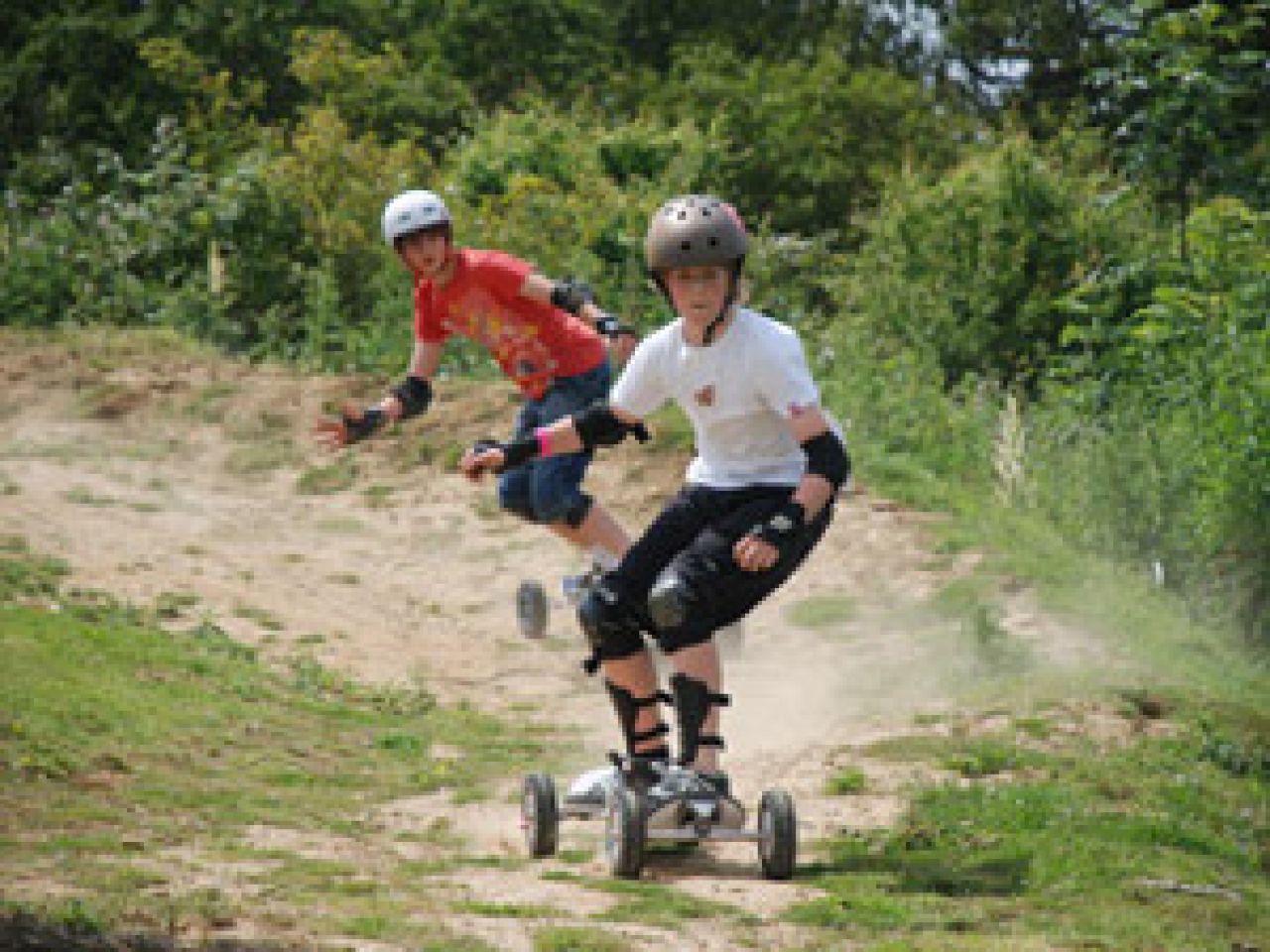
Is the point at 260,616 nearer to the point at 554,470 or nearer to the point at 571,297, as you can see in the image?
the point at 554,470

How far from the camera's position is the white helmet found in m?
9.38

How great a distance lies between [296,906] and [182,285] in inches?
596

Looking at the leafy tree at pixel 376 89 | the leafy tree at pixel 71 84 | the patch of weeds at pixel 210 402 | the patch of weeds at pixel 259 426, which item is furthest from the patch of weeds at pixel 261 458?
the leafy tree at pixel 71 84

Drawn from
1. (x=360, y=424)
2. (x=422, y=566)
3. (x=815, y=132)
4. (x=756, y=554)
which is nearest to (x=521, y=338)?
(x=360, y=424)

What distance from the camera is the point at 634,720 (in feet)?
22.9

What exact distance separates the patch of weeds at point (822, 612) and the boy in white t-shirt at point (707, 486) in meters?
5.30

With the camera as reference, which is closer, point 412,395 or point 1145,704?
point 1145,704

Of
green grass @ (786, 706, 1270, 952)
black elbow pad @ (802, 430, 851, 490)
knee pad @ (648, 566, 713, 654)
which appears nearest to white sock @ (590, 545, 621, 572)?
green grass @ (786, 706, 1270, 952)

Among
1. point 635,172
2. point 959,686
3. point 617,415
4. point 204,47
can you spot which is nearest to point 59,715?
point 617,415

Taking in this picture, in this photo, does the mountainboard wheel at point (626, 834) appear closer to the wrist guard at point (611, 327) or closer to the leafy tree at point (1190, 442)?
the wrist guard at point (611, 327)

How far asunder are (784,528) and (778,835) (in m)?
0.96

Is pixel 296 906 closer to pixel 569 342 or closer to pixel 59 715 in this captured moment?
pixel 59 715

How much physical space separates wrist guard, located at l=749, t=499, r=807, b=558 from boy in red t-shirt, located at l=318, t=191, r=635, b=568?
2718mm

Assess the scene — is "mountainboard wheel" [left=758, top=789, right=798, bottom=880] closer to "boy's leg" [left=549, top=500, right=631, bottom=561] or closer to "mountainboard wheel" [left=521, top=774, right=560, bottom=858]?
"mountainboard wheel" [left=521, top=774, right=560, bottom=858]
